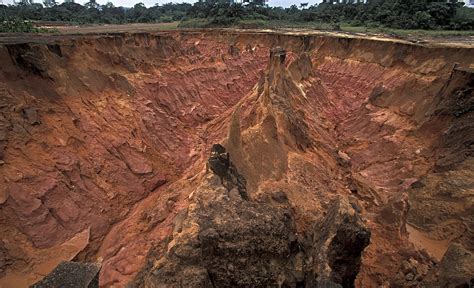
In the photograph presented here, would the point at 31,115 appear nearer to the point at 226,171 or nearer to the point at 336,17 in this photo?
the point at 226,171

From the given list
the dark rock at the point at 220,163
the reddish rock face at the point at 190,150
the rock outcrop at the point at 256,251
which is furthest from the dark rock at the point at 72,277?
the dark rock at the point at 220,163

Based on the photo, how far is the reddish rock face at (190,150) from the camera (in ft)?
36.3

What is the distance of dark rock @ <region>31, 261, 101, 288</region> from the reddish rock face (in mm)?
3362

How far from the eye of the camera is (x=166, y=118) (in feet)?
66.9

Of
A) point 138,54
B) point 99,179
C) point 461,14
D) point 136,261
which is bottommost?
point 136,261

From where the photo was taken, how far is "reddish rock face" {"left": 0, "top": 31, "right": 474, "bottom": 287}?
11.1 meters

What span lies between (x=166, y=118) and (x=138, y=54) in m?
7.22

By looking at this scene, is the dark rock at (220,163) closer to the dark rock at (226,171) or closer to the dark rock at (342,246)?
the dark rock at (226,171)

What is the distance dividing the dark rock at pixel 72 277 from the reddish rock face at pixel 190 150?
3.36m

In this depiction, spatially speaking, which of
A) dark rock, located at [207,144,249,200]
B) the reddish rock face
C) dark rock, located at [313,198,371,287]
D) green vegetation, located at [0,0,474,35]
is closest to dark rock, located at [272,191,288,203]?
the reddish rock face

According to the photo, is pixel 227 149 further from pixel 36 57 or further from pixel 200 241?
pixel 36 57

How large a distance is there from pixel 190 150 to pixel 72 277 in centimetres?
1319

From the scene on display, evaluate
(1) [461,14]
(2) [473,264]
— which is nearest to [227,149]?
(2) [473,264]

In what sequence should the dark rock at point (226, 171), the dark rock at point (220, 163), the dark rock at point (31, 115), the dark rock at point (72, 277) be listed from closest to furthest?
the dark rock at point (72, 277)
the dark rock at point (226, 171)
the dark rock at point (220, 163)
the dark rock at point (31, 115)
